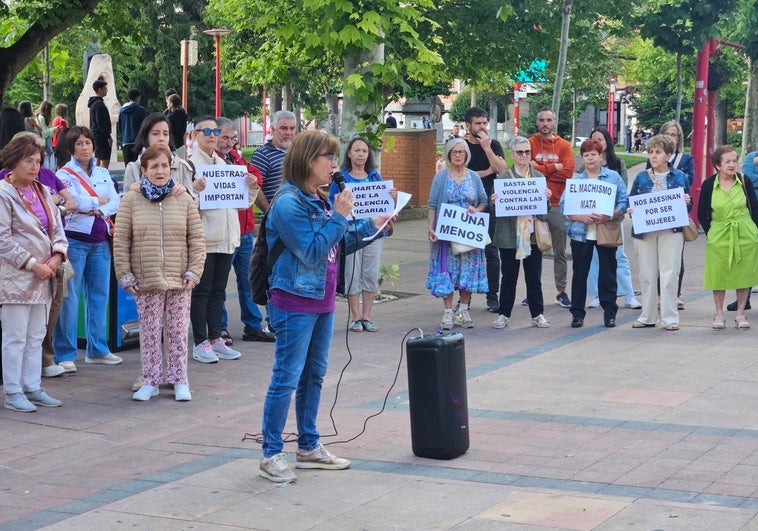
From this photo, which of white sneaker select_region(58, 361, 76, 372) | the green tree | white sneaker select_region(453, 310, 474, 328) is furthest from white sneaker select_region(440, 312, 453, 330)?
the green tree

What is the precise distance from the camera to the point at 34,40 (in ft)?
43.1

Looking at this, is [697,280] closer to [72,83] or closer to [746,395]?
[746,395]

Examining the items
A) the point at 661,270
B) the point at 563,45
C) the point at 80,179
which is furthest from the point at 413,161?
the point at 80,179

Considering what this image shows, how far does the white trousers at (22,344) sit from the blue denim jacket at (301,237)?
2.68 meters

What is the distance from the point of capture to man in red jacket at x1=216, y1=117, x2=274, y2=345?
10591 millimetres

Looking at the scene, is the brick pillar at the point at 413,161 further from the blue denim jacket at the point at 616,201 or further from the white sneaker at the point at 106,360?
the white sneaker at the point at 106,360

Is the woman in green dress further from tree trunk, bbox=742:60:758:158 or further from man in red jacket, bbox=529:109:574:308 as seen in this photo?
tree trunk, bbox=742:60:758:158

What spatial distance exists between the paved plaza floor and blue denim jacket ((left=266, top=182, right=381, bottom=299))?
106 cm

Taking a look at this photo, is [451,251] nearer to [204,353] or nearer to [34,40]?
[204,353]

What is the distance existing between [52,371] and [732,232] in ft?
20.4

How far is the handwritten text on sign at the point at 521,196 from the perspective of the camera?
38.6 feet

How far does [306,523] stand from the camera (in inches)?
226

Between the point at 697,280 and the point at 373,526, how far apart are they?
10.3 metres

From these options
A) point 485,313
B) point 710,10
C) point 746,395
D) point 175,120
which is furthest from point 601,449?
point 710,10
